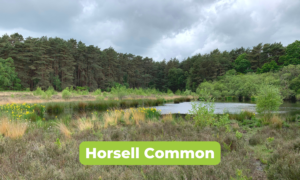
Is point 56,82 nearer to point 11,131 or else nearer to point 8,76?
point 8,76

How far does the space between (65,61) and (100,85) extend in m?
13.3

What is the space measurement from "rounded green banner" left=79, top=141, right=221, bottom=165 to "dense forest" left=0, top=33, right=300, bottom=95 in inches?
1806

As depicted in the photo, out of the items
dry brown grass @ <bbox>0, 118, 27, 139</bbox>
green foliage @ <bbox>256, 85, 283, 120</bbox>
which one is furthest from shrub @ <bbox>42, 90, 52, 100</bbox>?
green foliage @ <bbox>256, 85, 283, 120</bbox>

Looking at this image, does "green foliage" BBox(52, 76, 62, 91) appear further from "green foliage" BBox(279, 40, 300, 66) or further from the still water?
"green foliage" BBox(279, 40, 300, 66)

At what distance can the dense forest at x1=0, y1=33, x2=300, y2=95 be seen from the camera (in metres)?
45.0

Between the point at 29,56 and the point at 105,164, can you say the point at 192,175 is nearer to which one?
the point at 105,164

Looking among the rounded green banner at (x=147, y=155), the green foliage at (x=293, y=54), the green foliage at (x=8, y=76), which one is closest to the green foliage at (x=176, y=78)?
the green foliage at (x=293, y=54)

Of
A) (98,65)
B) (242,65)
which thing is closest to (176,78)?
(242,65)

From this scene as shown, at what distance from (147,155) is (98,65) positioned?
192ft

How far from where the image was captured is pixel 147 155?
352cm

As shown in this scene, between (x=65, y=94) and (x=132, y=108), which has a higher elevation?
(x=65, y=94)

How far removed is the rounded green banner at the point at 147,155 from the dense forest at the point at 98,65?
45868mm

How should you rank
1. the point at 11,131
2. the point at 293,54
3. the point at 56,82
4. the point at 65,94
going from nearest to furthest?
the point at 11,131 → the point at 65,94 → the point at 56,82 → the point at 293,54

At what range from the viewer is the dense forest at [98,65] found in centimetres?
4503
